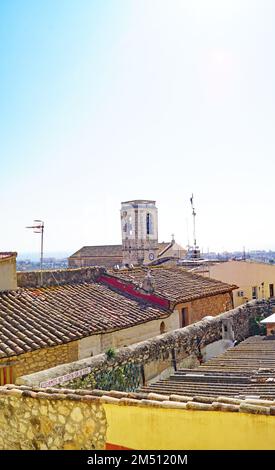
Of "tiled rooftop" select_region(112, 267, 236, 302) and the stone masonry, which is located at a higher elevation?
"tiled rooftop" select_region(112, 267, 236, 302)

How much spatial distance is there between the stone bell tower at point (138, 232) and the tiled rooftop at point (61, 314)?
116ft

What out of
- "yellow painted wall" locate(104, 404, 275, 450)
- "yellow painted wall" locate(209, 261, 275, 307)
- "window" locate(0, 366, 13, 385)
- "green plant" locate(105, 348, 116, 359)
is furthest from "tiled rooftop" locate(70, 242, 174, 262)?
"yellow painted wall" locate(104, 404, 275, 450)

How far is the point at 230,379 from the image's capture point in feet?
29.5

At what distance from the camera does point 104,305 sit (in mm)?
16484

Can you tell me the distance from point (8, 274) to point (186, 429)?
1092cm

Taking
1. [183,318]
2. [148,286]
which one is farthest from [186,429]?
[183,318]

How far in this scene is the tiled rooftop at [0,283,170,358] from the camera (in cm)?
1207

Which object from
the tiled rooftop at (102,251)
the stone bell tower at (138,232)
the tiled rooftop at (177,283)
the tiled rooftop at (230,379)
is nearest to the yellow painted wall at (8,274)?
the tiled rooftop at (177,283)

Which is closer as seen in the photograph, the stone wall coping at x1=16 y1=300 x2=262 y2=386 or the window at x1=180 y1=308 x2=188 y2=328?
the stone wall coping at x1=16 y1=300 x2=262 y2=386

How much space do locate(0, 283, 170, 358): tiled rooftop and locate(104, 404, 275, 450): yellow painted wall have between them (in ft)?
18.5

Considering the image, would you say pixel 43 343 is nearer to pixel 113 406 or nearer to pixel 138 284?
pixel 113 406

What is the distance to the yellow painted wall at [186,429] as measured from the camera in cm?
511

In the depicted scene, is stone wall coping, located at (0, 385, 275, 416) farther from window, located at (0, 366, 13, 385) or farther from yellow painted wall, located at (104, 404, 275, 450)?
window, located at (0, 366, 13, 385)
